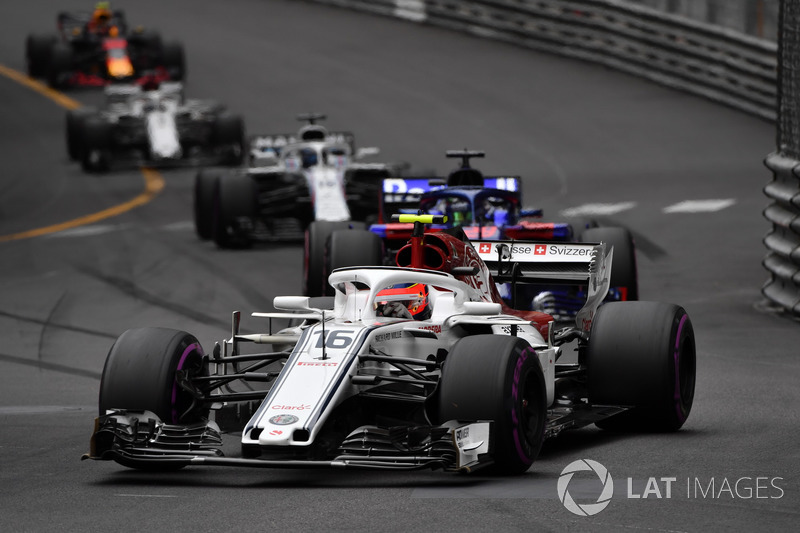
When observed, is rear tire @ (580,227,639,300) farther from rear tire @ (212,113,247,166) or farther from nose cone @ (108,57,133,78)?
nose cone @ (108,57,133,78)

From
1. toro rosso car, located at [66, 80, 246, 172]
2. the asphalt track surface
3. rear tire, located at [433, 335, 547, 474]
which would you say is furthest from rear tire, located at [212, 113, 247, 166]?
rear tire, located at [433, 335, 547, 474]

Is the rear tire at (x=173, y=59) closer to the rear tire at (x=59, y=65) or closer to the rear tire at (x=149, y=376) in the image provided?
the rear tire at (x=59, y=65)

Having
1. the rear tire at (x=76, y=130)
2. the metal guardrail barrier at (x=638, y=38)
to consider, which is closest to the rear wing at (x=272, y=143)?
the rear tire at (x=76, y=130)

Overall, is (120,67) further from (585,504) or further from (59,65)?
(585,504)

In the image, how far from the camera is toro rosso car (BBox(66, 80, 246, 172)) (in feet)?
105

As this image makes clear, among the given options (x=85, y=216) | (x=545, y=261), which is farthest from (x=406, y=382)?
(x=85, y=216)

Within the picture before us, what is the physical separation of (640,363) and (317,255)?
24.7 feet

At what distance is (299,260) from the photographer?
2333 cm

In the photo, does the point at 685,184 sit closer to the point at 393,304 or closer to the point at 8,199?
the point at 8,199

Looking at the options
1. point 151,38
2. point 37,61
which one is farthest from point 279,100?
point 37,61

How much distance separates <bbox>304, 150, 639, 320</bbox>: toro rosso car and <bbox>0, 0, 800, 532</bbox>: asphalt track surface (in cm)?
127

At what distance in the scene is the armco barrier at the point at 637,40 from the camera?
3381 centimetres

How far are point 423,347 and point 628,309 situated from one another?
1863mm

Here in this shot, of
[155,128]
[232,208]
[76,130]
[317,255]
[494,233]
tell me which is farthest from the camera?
[76,130]
